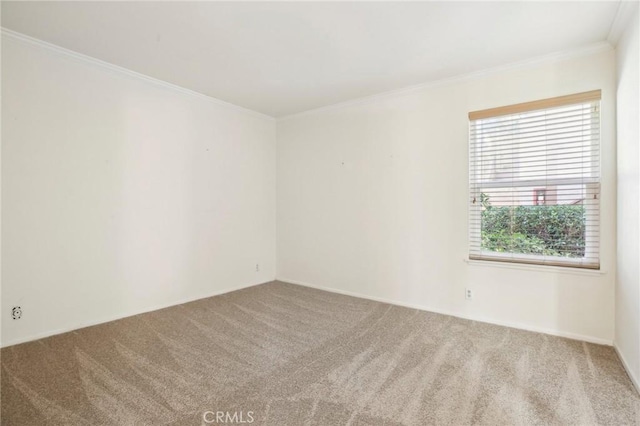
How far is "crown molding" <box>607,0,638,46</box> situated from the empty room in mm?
16

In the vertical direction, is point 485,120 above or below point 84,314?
above

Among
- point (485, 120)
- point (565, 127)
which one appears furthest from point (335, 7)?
point (565, 127)

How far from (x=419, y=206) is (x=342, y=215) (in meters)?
1.10

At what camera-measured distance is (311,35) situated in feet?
8.38

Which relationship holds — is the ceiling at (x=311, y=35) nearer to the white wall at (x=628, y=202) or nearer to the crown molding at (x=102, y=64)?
the crown molding at (x=102, y=64)

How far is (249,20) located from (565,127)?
9.62ft

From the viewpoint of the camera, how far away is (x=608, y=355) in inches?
97.1

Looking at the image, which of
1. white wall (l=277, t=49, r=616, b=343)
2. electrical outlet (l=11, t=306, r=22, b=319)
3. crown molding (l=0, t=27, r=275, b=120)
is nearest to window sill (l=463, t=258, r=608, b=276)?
white wall (l=277, t=49, r=616, b=343)

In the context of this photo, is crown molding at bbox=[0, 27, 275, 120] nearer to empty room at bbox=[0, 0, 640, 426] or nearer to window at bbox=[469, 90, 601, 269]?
empty room at bbox=[0, 0, 640, 426]

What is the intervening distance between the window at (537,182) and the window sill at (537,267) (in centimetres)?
4

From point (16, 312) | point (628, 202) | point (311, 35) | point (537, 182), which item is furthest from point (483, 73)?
point (16, 312)

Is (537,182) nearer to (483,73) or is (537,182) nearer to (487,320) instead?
(483,73)

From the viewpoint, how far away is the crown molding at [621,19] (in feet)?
6.88

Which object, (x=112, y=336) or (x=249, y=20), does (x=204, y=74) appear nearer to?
(x=249, y=20)
